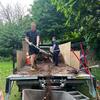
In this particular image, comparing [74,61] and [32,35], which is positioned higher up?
[32,35]

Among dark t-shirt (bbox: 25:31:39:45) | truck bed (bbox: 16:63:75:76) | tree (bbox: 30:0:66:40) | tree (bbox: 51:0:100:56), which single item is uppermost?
tree (bbox: 30:0:66:40)

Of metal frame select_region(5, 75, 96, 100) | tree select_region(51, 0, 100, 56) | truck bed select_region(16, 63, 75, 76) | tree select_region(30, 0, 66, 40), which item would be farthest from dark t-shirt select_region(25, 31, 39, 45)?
tree select_region(30, 0, 66, 40)

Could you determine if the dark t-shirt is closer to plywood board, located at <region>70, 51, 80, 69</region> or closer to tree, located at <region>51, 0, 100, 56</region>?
plywood board, located at <region>70, 51, 80, 69</region>

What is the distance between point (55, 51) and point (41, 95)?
3116 mm

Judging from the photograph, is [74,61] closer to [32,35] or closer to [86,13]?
[32,35]

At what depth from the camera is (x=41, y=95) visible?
250 inches

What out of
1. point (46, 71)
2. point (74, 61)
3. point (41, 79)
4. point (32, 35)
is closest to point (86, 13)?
point (32, 35)

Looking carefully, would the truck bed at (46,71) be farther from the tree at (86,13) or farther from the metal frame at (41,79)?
the tree at (86,13)

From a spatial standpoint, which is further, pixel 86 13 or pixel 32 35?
pixel 86 13

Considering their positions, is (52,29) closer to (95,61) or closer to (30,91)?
(95,61)

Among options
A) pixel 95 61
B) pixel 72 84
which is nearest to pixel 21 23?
pixel 95 61

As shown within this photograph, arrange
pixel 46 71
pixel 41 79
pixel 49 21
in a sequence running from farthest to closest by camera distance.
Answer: pixel 49 21
pixel 46 71
pixel 41 79

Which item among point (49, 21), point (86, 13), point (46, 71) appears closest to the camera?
point (46, 71)

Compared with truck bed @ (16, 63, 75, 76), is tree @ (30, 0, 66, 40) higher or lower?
higher
